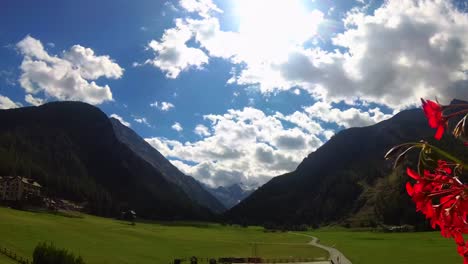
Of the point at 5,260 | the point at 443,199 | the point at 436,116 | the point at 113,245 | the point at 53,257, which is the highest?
Answer: the point at 436,116

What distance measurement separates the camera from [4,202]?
495 ft

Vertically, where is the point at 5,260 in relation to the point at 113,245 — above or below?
below

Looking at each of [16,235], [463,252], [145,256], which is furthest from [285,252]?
[463,252]

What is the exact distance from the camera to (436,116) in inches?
85.2

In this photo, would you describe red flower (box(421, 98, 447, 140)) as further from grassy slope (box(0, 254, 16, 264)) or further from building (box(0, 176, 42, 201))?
building (box(0, 176, 42, 201))

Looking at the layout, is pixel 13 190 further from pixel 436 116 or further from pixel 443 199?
pixel 436 116

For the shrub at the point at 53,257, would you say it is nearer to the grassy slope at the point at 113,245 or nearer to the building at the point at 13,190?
the grassy slope at the point at 113,245

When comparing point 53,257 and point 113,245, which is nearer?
point 53,257

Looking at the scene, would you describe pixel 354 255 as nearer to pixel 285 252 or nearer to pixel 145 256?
pixel 285 252

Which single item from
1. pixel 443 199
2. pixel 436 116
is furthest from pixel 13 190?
pixel 436 116

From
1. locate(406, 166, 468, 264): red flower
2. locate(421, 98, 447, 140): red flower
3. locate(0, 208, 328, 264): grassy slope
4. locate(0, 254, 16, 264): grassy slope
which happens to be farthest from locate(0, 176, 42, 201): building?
locate(421, 98, 447, 140): red flower

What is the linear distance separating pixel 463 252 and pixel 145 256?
3022 inches

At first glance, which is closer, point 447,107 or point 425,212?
point 447,107

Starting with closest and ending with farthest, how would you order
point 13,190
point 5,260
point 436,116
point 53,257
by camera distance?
point 436,116 < point 53,257 < point 5,260 < point 13,190
